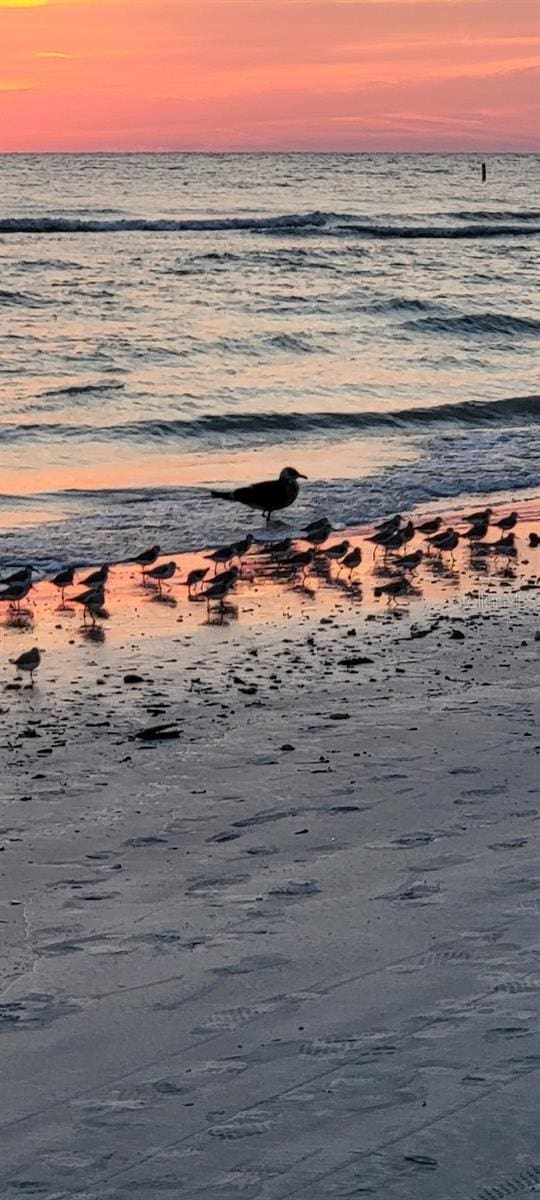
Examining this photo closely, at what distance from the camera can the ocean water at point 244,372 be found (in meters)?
16.2

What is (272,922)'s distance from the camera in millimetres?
5785

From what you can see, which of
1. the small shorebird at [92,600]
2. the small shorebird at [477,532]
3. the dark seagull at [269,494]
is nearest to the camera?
the small shorebird at [92,600]

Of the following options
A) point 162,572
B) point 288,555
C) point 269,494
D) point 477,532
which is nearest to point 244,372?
point 269,494

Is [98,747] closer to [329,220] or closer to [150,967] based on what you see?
[150,967]

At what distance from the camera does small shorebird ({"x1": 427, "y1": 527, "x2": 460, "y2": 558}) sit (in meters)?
13.0

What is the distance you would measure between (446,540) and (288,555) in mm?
1189

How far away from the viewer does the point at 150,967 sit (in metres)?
5.45

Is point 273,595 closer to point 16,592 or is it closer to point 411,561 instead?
point 411,561

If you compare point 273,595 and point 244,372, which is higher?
point 244,372

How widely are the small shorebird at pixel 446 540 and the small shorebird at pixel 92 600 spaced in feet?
9.86

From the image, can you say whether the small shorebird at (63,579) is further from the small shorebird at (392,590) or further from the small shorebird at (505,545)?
the small shorebird at (505,545)

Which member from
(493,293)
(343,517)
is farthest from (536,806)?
(493,293)

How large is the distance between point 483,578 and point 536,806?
5.60 m

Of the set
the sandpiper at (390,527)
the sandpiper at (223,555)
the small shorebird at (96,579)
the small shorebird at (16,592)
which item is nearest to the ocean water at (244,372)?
the sandpiper at (223,555)
